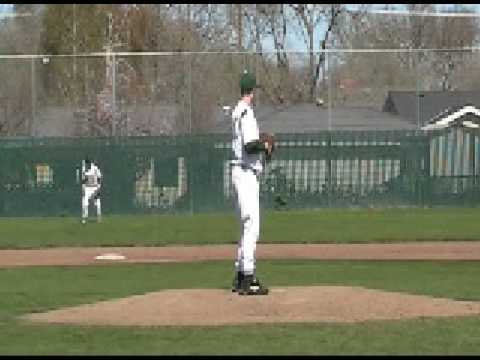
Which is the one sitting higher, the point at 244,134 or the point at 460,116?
the point at 244,134

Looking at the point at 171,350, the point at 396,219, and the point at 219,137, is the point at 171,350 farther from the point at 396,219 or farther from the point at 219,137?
the point at 219,137

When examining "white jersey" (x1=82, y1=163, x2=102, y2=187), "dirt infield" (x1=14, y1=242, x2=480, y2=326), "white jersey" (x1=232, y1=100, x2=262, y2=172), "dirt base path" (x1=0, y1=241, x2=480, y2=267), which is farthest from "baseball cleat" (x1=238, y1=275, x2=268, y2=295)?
"white jersey" (x1=82, y1=163, x2=102, y2=187)

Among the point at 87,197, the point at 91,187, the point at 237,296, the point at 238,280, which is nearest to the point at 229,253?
the point at 238,280

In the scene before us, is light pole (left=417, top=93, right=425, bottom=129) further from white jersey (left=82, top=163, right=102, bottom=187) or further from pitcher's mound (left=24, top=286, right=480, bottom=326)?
pitcher's mound (left=24, top=286, right=480, bottom=326)

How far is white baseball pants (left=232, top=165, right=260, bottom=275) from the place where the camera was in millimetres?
11078

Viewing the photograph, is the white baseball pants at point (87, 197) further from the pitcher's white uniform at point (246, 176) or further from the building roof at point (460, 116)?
the pitcher's white uniform at point (246, 176)

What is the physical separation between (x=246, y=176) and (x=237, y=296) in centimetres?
114

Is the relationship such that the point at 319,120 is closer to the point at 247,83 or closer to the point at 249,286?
the point at 247,83

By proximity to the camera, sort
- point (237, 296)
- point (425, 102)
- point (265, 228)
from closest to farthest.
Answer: point (237, 296) < point (265, 228) < point (425, 102)

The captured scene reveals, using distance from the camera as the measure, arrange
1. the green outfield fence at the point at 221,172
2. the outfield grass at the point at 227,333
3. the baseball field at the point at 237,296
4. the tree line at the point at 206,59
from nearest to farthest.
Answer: the outfield grass at the point at 227,333, the baseball field at the point at 237,296, the green outfield fence at the point at 221,172, the tree line at the point at 206,59

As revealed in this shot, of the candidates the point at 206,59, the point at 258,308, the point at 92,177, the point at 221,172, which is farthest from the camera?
the point at 206,59

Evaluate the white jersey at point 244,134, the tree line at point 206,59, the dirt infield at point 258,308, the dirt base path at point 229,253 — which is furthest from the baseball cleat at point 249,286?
the tree line at point 206,59

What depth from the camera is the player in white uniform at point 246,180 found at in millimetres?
11039

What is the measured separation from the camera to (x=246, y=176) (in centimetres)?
1109
